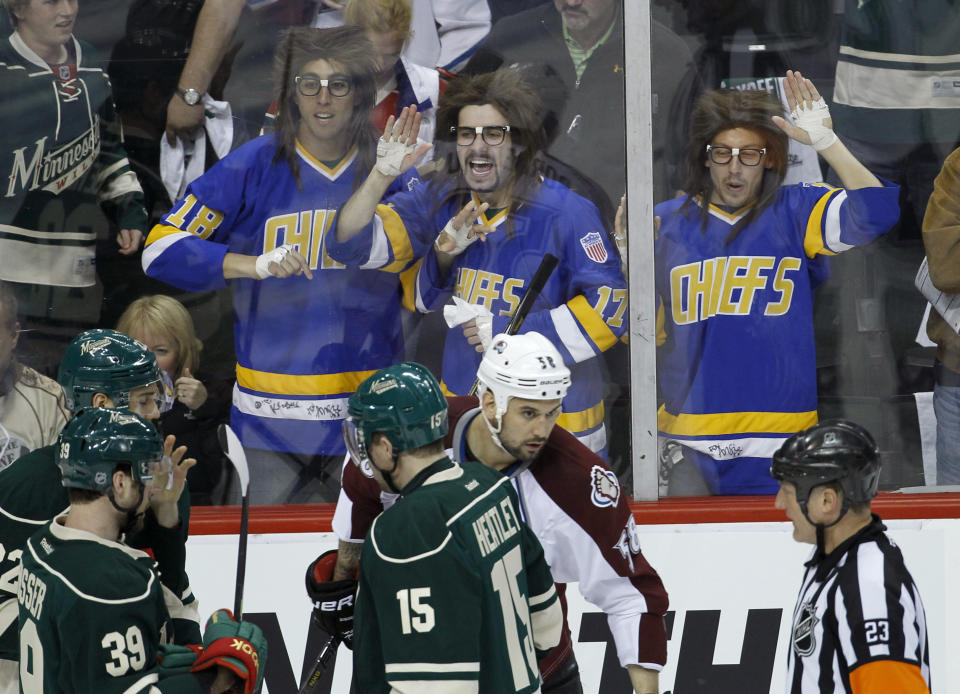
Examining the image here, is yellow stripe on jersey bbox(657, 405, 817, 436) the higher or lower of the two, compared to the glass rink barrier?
lower

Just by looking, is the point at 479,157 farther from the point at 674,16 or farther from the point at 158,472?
the point at 158,472

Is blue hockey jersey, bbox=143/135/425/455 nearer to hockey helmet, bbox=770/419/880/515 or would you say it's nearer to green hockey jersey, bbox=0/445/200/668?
green hockey jersey, bbox=0/445/200/668

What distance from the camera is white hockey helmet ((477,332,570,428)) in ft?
8.42

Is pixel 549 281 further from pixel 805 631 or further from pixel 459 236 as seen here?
pixel 805 631

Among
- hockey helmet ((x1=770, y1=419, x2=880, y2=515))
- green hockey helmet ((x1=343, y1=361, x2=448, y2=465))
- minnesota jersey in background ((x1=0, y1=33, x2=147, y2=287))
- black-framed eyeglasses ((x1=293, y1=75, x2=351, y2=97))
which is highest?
black-framed eyeglasses ((x1=293, y1=75, x2=351, y2=97))

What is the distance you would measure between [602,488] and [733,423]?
46.1 inches

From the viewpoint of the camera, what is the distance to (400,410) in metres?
2.18

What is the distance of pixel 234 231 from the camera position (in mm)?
3719

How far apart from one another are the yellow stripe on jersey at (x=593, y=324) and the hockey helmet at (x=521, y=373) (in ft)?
3.34

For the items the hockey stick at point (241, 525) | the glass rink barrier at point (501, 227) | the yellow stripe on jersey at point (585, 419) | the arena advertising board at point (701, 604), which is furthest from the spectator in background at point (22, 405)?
the yellow stripe on jersey at point (585, 419)

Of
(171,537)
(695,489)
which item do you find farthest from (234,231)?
(695,489)

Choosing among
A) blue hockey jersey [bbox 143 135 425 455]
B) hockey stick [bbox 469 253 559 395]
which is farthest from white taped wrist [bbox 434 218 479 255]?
hockey stick [bbox 469 253 559 395]

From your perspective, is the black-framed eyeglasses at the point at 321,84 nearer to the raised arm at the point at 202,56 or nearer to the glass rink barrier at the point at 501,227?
the glass rink barrier at the point at 501,227

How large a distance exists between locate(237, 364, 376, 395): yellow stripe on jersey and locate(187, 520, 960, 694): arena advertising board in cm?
48
